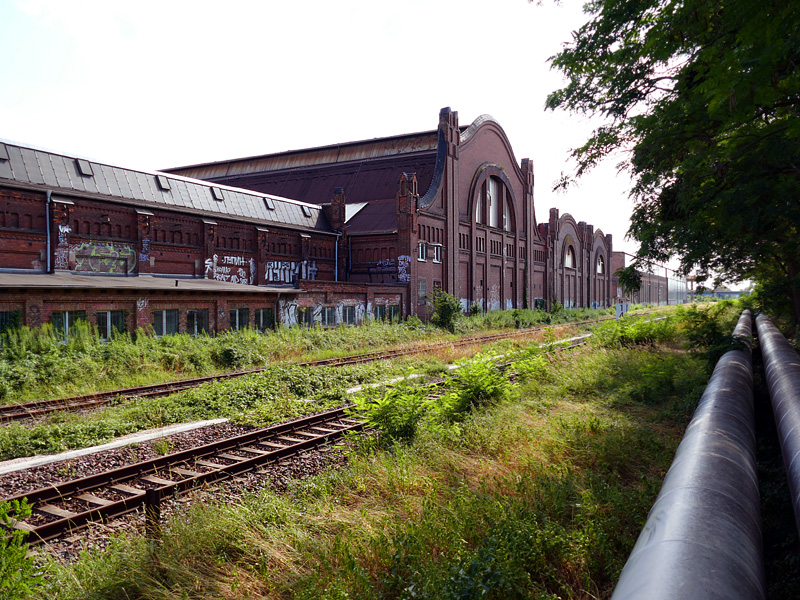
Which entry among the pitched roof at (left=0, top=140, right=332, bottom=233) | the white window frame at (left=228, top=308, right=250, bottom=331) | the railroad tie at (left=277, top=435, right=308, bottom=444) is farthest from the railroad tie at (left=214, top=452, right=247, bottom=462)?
the pitched roof at (left=0, top=140, right=332, bottom=233)

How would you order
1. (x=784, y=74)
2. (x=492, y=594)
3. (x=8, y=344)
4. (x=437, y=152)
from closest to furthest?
(x=492, y=594)
(x=784, y=74)
(x=8, y=344)
(x=437, y=152)

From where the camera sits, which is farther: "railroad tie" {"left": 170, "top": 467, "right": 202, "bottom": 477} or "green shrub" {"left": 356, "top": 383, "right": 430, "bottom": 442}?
"green shrub" {"left": 356, "top": 383, "right": 430, "bottom": 442}

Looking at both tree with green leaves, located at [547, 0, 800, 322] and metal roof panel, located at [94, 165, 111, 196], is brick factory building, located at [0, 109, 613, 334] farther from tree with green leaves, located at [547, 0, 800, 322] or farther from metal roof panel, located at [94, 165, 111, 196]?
tree with green leaves, located at [547, 0, 800, 322]

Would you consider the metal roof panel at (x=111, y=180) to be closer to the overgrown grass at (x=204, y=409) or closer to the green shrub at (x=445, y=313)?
the overgrown grass at (x=204, y=409)

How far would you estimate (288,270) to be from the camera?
30.1m

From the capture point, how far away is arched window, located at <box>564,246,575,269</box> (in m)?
61.9

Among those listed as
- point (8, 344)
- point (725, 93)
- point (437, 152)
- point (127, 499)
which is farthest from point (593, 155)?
point (437, 152)

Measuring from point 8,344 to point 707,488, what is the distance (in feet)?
58.6

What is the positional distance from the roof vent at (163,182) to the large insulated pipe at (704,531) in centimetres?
2649

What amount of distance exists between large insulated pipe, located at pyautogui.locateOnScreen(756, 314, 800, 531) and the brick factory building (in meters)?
18.8

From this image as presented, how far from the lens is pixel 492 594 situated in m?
3.63

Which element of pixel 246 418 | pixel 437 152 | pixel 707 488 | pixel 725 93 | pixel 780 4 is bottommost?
pixel 246 418

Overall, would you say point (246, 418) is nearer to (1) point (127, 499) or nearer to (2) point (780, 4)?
(1) point (127, 499)

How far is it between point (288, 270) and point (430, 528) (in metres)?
26.8
